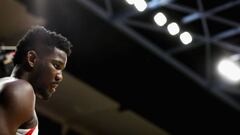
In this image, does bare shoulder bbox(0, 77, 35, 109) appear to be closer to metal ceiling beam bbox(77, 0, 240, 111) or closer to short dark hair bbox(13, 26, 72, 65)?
short dark hair bbox(13, 26, 72, 65)

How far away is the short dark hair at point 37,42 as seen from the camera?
240 cm

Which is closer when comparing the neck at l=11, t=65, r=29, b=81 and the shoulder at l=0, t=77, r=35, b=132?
the shoulder at l=0, t=77, r=35, b=132

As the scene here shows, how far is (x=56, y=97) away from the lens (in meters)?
9.97

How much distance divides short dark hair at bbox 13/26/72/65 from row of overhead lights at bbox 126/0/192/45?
4669 mm

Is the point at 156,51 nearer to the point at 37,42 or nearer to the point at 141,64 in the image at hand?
the point at 141,64

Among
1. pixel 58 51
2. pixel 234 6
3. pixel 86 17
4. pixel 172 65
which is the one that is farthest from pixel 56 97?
pixel 58 51

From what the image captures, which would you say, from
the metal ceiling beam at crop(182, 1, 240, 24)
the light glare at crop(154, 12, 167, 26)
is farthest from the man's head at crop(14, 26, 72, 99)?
the metal ceiling beam at crop(182, 1, 240, 24)

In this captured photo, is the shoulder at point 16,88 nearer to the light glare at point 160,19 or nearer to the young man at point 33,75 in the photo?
the young man at point 33,75

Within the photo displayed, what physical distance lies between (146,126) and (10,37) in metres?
4.06

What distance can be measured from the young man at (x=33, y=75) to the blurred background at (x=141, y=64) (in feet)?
13.8

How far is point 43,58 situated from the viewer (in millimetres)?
2371

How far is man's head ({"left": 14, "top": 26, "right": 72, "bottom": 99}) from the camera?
2352 mm

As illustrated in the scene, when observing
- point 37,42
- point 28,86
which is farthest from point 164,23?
point 28,86

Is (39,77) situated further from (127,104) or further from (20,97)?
(127,104)
